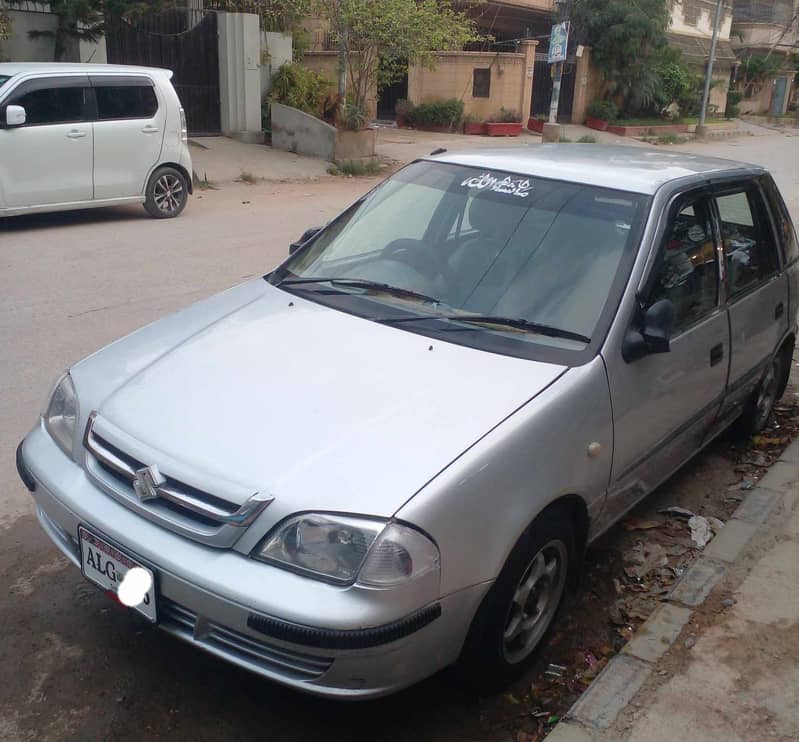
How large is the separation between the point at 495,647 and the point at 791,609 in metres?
1.37

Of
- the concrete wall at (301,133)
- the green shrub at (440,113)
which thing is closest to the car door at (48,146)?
the concrete wall at (301,133)

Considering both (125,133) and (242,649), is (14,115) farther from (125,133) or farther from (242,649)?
(242,649)

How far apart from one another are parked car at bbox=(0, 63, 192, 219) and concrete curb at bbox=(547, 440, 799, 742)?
345 inches

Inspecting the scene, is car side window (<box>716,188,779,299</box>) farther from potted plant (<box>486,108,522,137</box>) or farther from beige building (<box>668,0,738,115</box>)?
beige building (<box>668,0,738,115</box>)

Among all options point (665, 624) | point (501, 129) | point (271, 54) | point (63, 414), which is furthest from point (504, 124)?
point (63, 414)

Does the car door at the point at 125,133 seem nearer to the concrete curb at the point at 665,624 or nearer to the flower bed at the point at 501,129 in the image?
the concrete curb at the point at 665,624

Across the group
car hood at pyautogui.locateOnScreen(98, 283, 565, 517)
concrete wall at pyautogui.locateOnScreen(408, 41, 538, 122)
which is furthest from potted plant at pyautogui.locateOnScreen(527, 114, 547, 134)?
car hood at pyautogui.locateOnScreen(98, 283, 565, 517)

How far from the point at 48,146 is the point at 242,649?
920 cm

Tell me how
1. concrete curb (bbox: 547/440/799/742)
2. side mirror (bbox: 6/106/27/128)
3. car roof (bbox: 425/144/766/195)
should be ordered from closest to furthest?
concrete curb (bbox: 547/440/799/742) → car roof (bbox: 425/144/766/195) → side mirror (bbox: 6/106/27/128)

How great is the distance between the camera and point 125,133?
11.0 m

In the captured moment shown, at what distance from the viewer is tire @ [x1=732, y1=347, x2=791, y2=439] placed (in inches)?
201

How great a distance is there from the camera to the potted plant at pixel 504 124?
27.2 metres

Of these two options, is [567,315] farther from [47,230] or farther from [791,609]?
[47,230]

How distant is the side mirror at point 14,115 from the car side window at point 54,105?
0.57 ft
